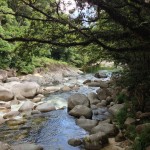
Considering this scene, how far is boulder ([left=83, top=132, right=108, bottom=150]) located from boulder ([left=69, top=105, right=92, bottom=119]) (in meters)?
3.51

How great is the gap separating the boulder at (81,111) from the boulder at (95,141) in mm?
3511

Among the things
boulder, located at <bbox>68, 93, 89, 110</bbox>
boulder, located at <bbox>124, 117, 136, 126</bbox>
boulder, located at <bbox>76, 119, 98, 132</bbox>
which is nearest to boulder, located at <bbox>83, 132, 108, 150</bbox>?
boulder, located at <bbox>124, 117, 136, 126</bbox>

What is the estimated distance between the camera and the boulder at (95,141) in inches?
350

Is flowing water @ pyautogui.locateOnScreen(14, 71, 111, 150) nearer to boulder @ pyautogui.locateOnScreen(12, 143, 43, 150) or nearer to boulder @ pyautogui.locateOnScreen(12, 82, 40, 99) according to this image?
boulder @ pyautogui.locateOnScreen(12, 143, 43, 150)

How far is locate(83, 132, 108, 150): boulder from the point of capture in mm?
8891

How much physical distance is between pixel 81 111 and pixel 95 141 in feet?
13.5

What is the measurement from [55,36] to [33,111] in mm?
8230

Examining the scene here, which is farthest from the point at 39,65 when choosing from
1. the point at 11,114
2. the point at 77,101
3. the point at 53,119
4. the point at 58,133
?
the point at 58,133

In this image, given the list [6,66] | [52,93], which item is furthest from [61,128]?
[6,66]

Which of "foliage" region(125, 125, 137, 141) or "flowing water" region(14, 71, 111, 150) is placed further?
"flowing water" region(14, 71, 111, 150)

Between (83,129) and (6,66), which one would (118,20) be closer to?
(83,129)

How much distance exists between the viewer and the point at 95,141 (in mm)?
8992

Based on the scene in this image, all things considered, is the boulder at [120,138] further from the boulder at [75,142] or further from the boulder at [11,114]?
the boulder at [11,114]

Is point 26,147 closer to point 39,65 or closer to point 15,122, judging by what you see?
point 15,122
